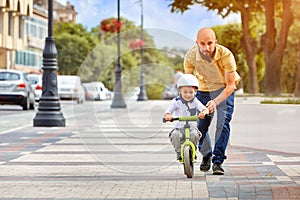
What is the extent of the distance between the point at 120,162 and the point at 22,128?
30.2 feet

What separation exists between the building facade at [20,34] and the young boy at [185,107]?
52.8 m

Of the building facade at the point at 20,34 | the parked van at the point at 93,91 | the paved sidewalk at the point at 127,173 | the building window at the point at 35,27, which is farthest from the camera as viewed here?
the building window at the point at 35,27

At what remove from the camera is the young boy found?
33.3 feet

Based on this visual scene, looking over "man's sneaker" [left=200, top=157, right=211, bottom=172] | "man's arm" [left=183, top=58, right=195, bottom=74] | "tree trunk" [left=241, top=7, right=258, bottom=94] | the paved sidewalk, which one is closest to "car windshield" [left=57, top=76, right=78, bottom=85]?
"tree trunk" [left=241, top=7, right=258, bottom=94]

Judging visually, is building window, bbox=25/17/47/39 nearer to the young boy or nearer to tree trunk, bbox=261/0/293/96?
tree trunk, bbox=261/0/293/96

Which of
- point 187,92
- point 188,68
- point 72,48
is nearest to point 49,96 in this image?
point 188,68

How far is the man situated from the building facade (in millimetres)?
52327

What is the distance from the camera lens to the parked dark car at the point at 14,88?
1310 inches

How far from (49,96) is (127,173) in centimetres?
1115

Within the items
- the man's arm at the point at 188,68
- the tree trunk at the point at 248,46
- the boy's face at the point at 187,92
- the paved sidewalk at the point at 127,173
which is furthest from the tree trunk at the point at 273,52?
the boy's face at the point at 187,92

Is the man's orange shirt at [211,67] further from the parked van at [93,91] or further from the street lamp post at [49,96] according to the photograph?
the street lamp post at [49,96]

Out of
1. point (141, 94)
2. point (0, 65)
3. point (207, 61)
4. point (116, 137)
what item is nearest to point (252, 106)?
point (116, 137)

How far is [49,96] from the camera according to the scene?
21797 millimetres

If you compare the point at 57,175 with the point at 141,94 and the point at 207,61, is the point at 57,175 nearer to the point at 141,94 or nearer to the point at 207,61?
the point at 207,61
